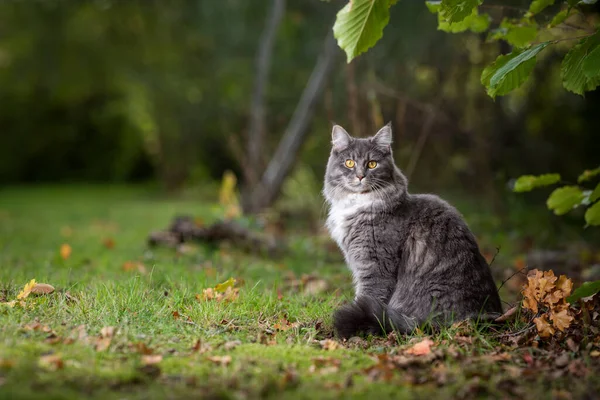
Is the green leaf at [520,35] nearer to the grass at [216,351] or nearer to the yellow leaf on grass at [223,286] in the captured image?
the grass at [216,351]

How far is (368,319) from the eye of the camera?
3.53m

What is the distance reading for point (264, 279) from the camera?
5.41 metres

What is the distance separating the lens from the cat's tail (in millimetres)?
3480

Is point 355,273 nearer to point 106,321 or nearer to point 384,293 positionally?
point 384,293

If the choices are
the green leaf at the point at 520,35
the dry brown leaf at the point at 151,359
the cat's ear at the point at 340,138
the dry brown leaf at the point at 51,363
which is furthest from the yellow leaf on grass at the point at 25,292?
the green leaf at the point at 520,35

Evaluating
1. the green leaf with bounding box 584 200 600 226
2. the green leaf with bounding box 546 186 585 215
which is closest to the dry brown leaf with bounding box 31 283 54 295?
the green leaf with bounding box 546 186 585 215

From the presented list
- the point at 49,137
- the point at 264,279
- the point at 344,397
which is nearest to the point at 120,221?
the point at 264,279

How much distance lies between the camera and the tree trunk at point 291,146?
8.26 m

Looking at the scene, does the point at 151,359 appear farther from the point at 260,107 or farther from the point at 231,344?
the point at 260,107

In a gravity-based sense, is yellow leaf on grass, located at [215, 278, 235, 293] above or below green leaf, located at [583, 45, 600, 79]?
below

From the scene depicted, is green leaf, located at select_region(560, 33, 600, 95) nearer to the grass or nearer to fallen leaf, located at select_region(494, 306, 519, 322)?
fallen leaf, located at select_region(494, 306, 519, 322)

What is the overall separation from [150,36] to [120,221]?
5747mm

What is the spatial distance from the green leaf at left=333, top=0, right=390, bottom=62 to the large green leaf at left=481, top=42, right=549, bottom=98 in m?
0.69

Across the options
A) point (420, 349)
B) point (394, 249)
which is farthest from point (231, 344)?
point (394, 249)
